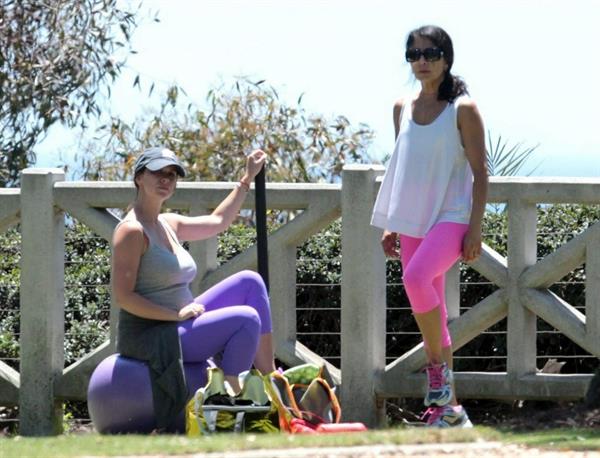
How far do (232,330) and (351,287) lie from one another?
4.11 feet

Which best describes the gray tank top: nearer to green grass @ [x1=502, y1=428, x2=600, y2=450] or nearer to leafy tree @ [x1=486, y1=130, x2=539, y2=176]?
green grass @ [x1=502, y1=428, x2=600, y2=450]

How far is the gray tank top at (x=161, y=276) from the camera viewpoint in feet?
24.6

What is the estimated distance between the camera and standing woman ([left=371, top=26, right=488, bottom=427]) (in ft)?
24.3

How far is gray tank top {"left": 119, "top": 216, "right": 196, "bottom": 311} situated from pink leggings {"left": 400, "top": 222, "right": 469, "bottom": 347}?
1100 mm

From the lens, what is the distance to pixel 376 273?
851 centimetres

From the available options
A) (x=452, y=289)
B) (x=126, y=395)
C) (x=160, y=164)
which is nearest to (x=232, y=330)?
(x=126, y=395)

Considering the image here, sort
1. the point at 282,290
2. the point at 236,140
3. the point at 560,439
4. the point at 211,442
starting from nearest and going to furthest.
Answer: the point at 560,439 → the point at 211,442 → the point at 282,290 → the point at 236,140

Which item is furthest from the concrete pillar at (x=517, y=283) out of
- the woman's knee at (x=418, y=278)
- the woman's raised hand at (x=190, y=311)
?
the woman's raised hand at (x=190, y=311)

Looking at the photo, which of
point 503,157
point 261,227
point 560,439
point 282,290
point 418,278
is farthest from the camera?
point 503,157

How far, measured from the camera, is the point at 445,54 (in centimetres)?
753

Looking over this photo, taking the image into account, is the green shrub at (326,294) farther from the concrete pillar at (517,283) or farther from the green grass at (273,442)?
the green grass at (273,442)

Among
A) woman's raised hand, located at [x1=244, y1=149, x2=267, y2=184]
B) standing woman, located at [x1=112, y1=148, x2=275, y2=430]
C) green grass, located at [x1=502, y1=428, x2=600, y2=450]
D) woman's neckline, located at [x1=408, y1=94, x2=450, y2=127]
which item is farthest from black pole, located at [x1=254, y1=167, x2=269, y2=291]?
green grass, located at [x1=502, y1=428, x2=600, y2=450]

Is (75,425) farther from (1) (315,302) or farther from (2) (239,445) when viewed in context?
(2) (239,445)

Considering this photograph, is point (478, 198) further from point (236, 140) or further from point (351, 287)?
point (236, 140)
